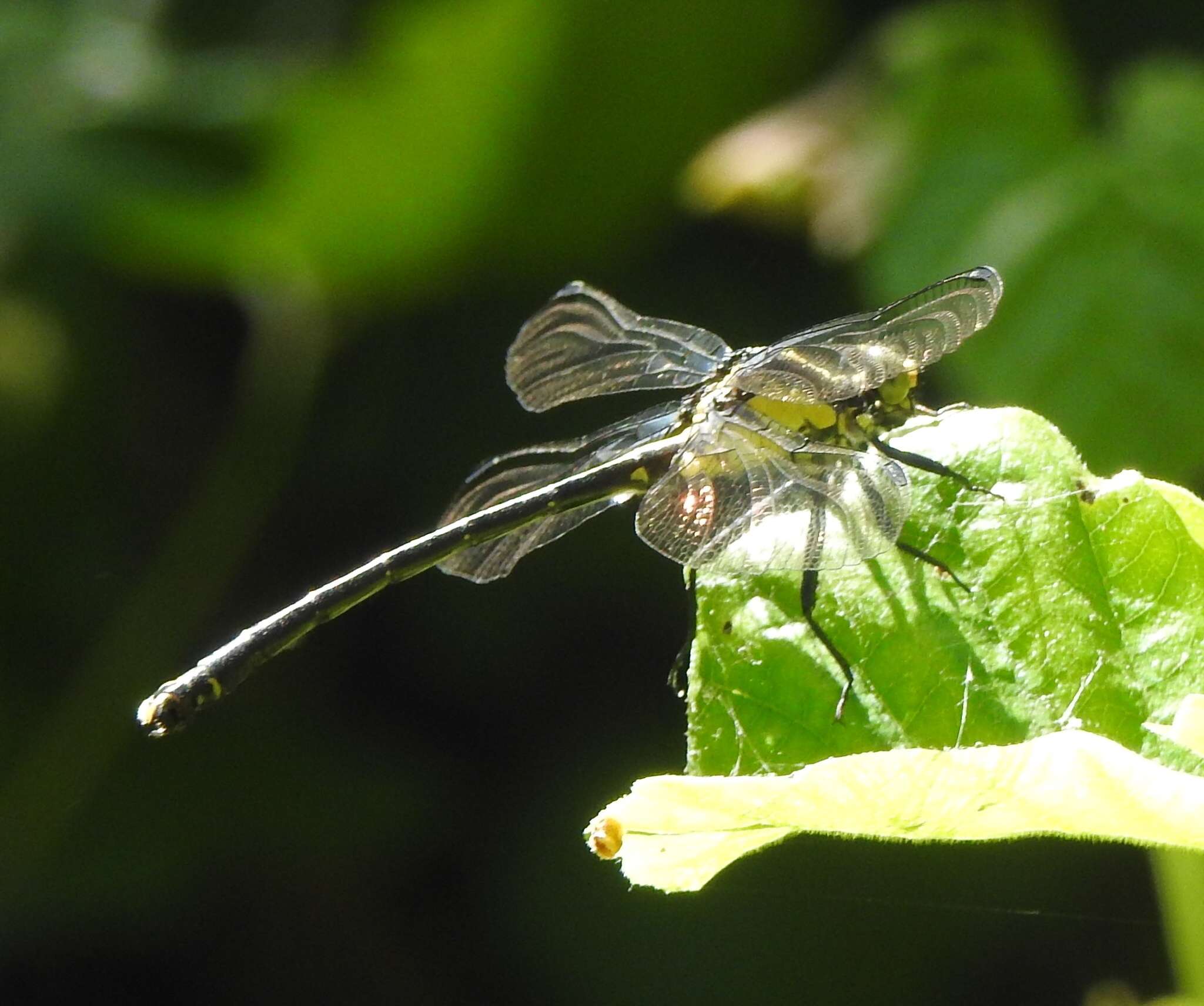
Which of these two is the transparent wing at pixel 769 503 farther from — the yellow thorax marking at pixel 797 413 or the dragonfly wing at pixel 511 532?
the dragonfly wing at pixel 511 532

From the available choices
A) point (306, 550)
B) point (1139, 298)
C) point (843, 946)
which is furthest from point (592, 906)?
point (1139, 298)

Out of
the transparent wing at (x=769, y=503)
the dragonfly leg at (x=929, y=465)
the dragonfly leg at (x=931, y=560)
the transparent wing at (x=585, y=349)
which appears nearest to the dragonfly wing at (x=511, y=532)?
the transparent wing at (x=585, y=349)

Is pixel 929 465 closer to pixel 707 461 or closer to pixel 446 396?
pixel 707 461

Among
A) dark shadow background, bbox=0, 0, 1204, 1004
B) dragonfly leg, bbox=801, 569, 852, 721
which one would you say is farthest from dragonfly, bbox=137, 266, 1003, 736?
dark shadow background, bbox=0, 0, 1204, 1004

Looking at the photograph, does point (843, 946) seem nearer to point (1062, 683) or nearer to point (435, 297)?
point (435, 297)

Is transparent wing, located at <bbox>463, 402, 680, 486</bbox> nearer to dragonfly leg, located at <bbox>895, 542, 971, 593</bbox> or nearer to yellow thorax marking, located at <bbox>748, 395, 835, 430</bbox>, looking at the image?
yellow thorax marking, located at <bbox>748, 395, 835, 430</bbox>
